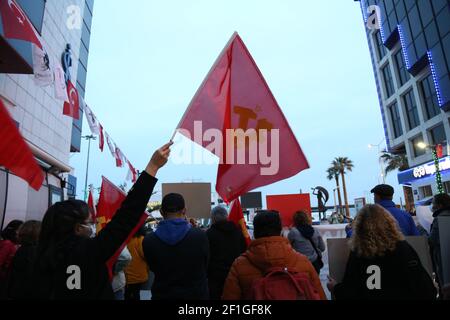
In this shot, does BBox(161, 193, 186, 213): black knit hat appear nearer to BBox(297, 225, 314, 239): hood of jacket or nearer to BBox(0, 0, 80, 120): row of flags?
BBox(297, 225, 314, 239): hood of jacket

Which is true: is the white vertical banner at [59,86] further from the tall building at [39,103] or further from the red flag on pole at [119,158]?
the red flag on pole at [119,158]

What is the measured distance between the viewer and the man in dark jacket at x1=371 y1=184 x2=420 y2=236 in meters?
3.75

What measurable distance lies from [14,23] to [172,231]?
372 centimetres

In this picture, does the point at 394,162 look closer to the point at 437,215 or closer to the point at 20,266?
the point at 437,215

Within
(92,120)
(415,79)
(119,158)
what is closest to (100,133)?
(92,120)

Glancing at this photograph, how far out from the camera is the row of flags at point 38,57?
14.2 feet

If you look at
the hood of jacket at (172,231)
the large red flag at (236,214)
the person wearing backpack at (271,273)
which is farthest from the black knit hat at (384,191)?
the hood of jacket at (172,231)

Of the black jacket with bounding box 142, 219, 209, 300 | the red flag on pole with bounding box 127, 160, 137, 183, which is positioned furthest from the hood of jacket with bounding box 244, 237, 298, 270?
the red flag on pole with bounding box 127, 160, 137, 183

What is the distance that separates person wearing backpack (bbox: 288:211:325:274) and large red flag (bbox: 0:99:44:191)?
13.9ft

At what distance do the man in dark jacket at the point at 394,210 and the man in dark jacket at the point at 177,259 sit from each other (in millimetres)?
2282

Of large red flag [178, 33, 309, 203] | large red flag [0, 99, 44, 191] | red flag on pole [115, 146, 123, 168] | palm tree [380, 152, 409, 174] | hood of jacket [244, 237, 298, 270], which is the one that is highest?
palm tree [380, 152, 409, 174]

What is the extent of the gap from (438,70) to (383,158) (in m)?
25.7
